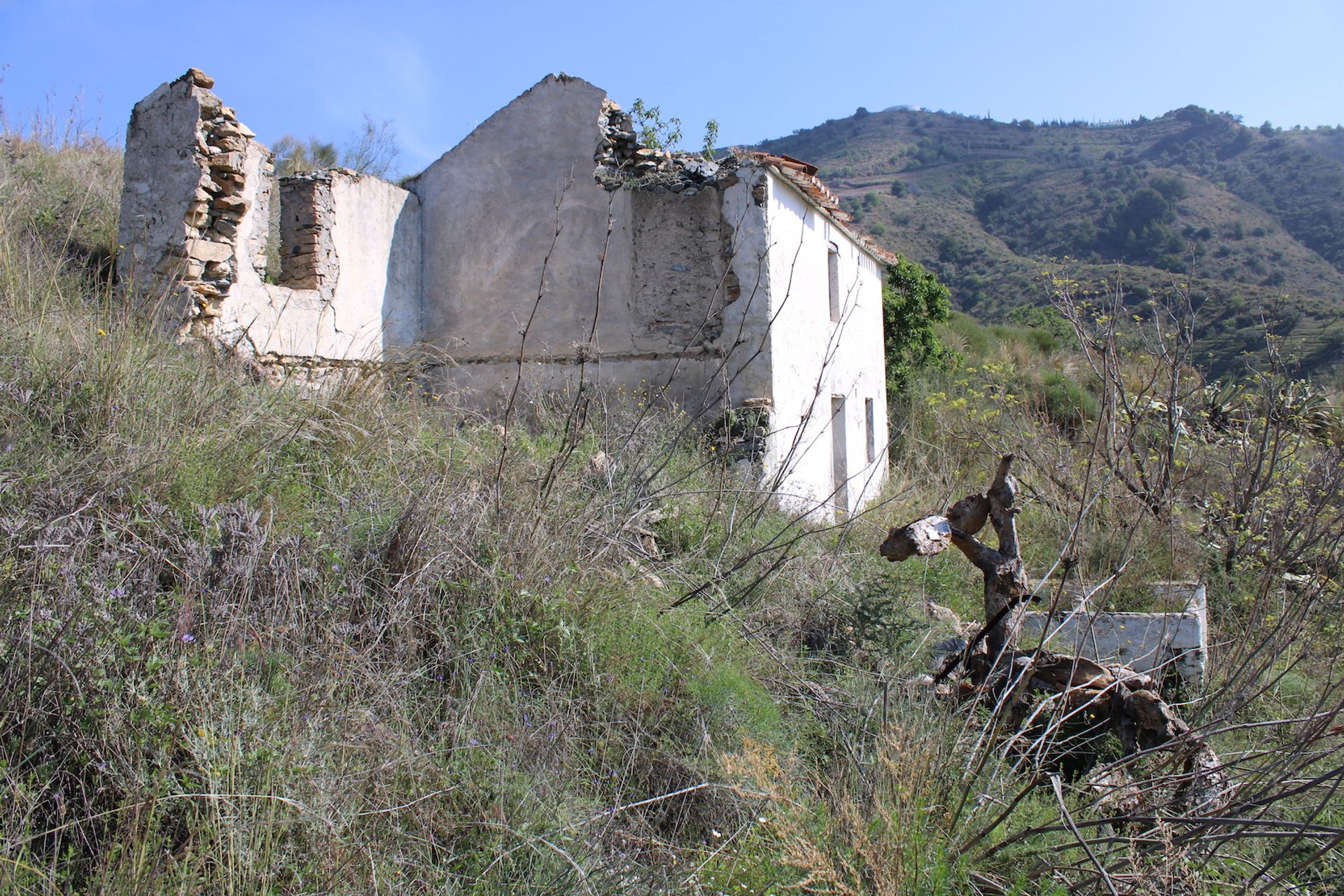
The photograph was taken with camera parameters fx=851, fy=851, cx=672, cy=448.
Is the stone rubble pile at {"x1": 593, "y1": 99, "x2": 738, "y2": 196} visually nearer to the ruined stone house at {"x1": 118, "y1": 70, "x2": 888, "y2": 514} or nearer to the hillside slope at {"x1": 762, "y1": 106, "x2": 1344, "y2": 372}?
the ruined stone house at {"x1": 118, "y1": 70, "x2": 888, "y2": 514}

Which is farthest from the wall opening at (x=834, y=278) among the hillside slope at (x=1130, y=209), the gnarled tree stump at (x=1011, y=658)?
the hillside slope at (x=1130, y=209)

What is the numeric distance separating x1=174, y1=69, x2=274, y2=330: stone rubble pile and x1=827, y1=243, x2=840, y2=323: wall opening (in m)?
7.68

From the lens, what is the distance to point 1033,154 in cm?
5644

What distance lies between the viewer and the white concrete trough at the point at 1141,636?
454 centimetres

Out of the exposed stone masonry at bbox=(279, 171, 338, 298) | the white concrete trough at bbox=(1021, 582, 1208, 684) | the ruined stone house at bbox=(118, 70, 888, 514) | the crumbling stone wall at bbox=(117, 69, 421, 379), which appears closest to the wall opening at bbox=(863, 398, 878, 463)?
the ruined stone house at bbox=(118, 70, 888, 514)

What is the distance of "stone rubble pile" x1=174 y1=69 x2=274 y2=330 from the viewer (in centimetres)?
731

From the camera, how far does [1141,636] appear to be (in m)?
4.93

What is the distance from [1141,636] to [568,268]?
7.52 meters

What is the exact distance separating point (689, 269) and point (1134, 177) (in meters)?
42.2

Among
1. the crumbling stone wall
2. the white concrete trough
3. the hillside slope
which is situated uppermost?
the hillside slope

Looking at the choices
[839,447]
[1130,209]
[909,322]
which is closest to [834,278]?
[839,447]

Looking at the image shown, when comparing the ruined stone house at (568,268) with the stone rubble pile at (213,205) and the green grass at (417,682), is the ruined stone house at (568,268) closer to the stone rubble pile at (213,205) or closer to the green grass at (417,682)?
the stone rubble pile at (213,205)

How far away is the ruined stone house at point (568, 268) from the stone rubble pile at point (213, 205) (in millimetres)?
320

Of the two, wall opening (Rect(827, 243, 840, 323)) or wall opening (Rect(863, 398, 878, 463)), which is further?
wall opening (Rect(863, 398, 878, 463))
